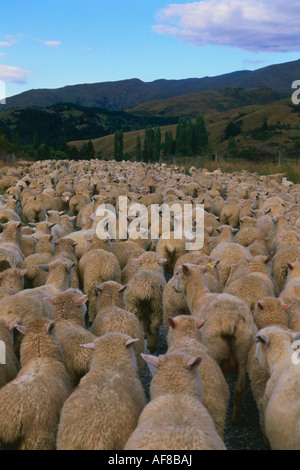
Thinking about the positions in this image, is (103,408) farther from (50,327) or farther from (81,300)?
(81,300)

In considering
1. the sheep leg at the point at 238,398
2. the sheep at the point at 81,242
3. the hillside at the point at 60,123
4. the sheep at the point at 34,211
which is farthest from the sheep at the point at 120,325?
the hillside at the point at 60,123

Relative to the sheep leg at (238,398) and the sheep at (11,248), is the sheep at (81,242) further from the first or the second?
the sheep leg at (238,398)

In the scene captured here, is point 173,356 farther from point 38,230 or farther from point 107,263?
point 38,230

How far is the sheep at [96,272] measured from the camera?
657cm

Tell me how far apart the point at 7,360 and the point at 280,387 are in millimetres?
2564

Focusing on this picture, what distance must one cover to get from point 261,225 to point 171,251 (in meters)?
3.08

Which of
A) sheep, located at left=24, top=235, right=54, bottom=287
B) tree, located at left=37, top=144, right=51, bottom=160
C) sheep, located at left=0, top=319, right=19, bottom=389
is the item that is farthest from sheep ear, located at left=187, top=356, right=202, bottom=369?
tree, located at left=37, top=144, right=51, bottom=160

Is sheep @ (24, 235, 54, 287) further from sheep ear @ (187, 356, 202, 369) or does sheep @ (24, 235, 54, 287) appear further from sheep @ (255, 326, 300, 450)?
sheep ear @ (187, 356, 202, 369)

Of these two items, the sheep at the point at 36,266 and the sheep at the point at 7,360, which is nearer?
the sheep at the point at 7,360

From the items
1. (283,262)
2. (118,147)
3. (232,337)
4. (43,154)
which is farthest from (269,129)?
(232,337)

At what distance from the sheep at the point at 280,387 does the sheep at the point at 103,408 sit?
3.48ft

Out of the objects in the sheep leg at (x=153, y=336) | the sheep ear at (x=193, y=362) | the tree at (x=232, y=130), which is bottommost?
the sheep leg at (x=153, y=336)

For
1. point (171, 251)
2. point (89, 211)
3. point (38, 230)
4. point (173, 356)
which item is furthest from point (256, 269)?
point (89, 211)

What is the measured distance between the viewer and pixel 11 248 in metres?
7.55
